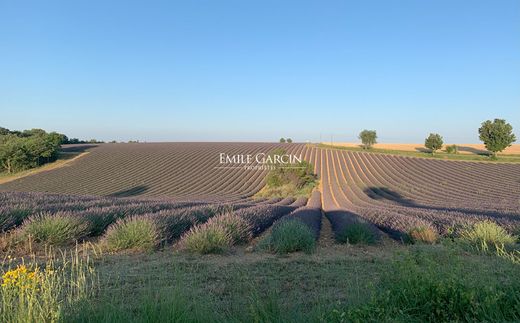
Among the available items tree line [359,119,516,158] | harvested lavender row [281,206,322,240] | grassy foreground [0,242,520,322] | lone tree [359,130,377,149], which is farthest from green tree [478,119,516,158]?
grassy foreground [0,242,520,322]

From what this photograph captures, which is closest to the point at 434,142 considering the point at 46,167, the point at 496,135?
the point at 496,135

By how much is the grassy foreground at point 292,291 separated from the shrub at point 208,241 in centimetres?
40

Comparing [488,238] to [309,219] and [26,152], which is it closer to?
[309,219]

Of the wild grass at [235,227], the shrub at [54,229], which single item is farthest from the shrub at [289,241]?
the shrub at [54,229]

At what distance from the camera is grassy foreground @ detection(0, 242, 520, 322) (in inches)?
119

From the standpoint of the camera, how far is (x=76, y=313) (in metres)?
3.02

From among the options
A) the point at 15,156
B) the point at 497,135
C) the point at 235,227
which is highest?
the point at 497,135

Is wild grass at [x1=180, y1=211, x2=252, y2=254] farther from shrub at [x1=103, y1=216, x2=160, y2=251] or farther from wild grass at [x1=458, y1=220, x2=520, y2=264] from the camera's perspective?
wild grass at [x1=458, y1=220, x2=520, y2=264]

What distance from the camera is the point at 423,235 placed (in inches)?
298

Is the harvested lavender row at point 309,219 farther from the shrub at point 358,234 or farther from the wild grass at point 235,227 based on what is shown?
the wild grass at point 235,227

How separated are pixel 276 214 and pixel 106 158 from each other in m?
46.7

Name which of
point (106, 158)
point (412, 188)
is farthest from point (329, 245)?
point (106, 158)

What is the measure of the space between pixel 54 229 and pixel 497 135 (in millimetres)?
62112

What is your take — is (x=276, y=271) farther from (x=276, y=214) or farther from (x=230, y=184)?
(x=230, y=184)
